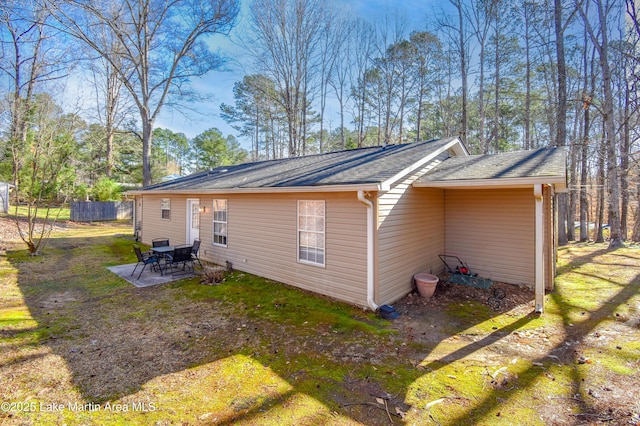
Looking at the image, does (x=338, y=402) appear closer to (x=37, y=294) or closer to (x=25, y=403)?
(x=25, y=403)

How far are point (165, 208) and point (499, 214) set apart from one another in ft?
37.5

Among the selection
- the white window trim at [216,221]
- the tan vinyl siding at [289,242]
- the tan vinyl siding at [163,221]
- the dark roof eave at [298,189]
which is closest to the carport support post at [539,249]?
the dark roof eave at [298,189]

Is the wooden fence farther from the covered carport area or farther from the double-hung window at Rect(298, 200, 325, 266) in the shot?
the covered carport area

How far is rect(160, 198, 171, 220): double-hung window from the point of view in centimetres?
1147

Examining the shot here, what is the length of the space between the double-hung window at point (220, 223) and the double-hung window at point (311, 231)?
315 centimetres

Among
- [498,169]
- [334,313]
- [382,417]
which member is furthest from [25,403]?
[498,169]

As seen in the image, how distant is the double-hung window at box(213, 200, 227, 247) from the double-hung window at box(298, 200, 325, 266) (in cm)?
315

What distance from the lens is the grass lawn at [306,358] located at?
9.83 ft

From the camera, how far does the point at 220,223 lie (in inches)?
356

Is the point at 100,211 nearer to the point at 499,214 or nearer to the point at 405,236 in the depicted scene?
the point at 405,236

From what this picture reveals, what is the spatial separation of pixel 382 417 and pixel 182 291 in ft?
17.8

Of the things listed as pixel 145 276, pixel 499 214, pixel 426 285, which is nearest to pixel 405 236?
pixel 426 285

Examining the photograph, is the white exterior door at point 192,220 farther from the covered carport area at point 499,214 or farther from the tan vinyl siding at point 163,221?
the covered carport area at point 499,214

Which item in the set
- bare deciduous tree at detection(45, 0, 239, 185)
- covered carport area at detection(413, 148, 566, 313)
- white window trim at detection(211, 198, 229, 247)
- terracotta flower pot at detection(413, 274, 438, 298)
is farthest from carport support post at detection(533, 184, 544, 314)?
bare deciduous tree at detection(45, 0, 239, 185)
